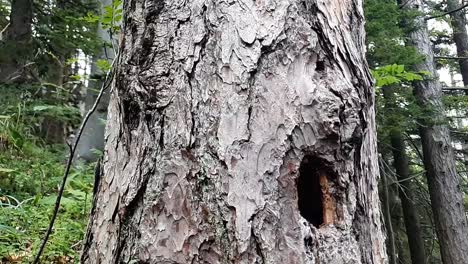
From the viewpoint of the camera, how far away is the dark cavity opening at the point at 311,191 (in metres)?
1.28

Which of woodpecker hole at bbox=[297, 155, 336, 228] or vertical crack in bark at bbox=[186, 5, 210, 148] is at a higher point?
vertical crack in bark at bbox=[186, 5, 210, 148]

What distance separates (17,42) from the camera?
7.02 metres

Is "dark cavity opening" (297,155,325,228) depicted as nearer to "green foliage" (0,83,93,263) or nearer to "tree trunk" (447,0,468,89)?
"green foliage" (0,83,93,263)

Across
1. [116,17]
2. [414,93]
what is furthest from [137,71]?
[414,93]

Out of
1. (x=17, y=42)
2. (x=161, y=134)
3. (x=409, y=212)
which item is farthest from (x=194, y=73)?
(x=409, y=212)

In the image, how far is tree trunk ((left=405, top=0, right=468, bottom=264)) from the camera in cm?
852

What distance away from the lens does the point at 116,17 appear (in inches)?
120

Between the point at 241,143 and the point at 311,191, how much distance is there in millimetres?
280

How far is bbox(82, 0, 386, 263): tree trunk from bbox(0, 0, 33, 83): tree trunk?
631 cm

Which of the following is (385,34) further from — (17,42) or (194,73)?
(194,73)

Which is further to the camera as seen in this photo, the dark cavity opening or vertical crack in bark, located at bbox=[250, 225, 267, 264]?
the dark cavity opening

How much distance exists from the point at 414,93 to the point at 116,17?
7.71m

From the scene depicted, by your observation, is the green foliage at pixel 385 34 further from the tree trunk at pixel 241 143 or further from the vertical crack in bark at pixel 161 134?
the vertical crack in bark at pixel 161 134

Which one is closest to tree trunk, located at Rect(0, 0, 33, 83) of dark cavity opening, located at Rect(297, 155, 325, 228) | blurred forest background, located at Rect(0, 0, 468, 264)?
blurred forest background, located at Rect(0, 0, 468, 264)
